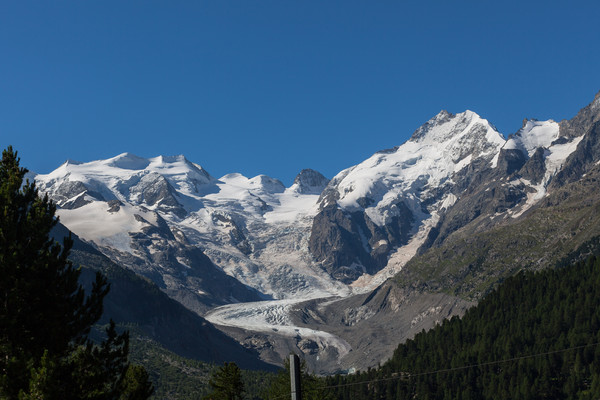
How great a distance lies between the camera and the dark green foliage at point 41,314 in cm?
3322

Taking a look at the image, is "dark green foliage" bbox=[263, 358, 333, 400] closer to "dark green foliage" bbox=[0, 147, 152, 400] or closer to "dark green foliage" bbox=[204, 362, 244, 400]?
"dark green foliage" bbox=[204, 362, 244, 400]

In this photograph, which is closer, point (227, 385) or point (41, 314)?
point (41, 314)

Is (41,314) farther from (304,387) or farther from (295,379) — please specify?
(304,387)

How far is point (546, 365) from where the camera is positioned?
191 m

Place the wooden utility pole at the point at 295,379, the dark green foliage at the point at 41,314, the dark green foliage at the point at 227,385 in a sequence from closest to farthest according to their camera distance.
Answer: the wooden utility pole at the point at 295,379 < the dark green foliage at the point at 41,314 < the dark green foliage at the point at 227,385

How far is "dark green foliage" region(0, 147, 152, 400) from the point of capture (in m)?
33.2

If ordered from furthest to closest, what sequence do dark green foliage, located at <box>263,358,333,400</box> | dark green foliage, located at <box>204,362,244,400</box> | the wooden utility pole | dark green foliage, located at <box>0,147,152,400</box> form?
1. dark green foliage, located at <box>263,358,333,400</box>
2. dark green foliage, located at <box>204,362,244,400</box>
3. dark green foliage, located at <box>0,147,152,400</box>
4. the wooden utility pole

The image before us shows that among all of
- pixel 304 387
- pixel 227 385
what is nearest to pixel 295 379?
pixel 227 385

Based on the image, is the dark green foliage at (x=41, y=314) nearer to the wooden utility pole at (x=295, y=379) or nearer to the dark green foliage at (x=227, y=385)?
the wooden utility pole at (x=295, y=379)

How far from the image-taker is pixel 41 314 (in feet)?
116

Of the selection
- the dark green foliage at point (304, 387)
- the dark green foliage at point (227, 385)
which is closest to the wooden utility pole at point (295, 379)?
the dark green foliage at point (227, 385)

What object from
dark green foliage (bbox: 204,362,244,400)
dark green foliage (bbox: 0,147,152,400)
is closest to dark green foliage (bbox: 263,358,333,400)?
dark green foliage (bbox: 204,362,244,400)

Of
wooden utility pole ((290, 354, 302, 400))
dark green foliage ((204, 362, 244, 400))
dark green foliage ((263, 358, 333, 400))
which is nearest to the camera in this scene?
wooden utility pole ((290, 354, 302, 400))

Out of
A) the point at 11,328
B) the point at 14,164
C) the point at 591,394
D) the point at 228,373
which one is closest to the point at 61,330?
the point at 11,328
